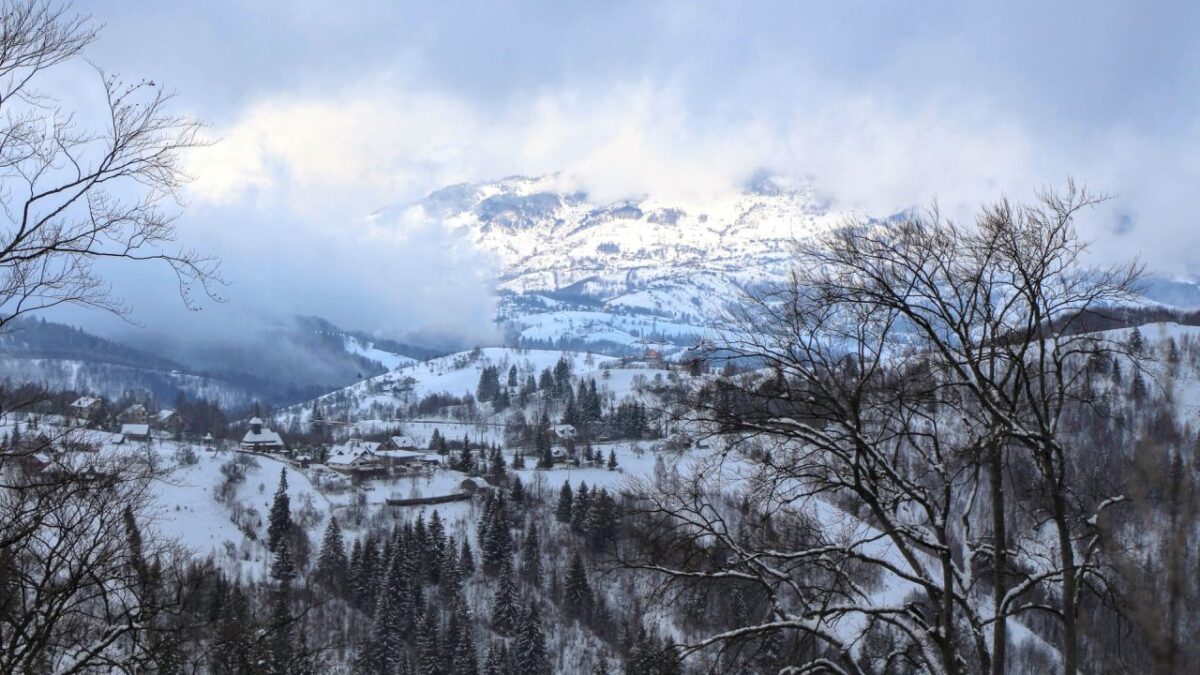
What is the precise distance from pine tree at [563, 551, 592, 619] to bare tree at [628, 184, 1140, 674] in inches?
1403

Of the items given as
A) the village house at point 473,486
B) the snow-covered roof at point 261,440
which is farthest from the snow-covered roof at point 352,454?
the village house at point 473,486

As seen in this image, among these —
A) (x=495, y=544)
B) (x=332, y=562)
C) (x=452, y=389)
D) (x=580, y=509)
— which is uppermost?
(x=452, y=389)

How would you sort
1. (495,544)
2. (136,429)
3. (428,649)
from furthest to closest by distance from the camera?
(136,429) → (495,544) → (428,649)

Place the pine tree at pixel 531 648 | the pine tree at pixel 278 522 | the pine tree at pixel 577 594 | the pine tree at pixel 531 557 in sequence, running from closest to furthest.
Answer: the pine tree at pixel 531 648, the pine tree at pixel 577 594, the pine tree at pixel 531 557, the pine tree at pixel 278 522

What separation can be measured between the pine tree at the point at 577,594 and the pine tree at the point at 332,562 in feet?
41.8

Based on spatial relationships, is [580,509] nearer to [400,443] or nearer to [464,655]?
[464,655]

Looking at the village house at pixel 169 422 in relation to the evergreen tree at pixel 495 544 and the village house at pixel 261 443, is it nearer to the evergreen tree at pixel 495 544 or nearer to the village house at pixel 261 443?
the village house at pixel 261 443

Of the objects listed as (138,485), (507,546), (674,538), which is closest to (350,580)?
(507,546)

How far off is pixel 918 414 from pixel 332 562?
1733 inches

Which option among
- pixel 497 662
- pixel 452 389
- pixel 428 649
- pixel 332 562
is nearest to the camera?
pixel 497 662

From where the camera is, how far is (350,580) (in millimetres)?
40000

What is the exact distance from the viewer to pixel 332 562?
4303 cm

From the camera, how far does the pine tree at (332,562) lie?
42.0 meters

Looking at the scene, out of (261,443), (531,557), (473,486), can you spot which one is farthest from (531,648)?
(261,443)
